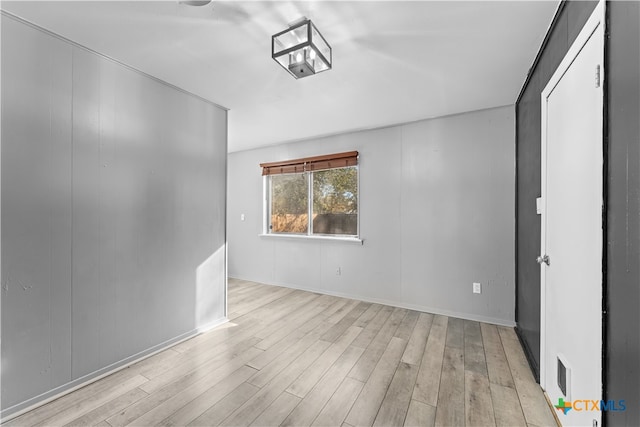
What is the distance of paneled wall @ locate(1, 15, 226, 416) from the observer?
1642mm

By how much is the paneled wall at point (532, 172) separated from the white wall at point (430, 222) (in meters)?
0.21

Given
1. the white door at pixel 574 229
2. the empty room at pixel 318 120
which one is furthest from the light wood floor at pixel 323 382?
the white door at pixel 574 229

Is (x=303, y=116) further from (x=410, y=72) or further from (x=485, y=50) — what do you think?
(x=485, y=50)

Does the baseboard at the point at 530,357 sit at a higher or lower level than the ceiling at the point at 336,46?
lower

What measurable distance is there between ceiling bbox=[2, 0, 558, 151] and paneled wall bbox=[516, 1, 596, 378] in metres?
0.14

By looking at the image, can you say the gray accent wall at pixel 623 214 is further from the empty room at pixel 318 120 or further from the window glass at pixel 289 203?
the window glass at pixel 289 203

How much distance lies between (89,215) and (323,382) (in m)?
2.13

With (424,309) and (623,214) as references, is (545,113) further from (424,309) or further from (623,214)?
(424,309)

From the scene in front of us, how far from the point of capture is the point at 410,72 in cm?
230

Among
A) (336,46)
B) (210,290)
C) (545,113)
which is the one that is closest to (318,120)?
(336,46)

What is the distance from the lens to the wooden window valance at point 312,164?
391cm

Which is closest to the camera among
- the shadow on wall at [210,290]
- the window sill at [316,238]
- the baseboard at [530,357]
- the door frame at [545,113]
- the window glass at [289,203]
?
the door frame at [545,113]

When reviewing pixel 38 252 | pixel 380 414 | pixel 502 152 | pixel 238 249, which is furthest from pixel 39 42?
pixel 502 152

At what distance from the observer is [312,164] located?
4.21 meters
